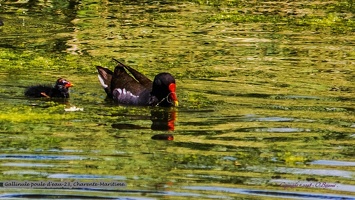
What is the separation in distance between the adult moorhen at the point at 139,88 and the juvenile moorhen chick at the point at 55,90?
1.88ft

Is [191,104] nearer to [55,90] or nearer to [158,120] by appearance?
[158,120]

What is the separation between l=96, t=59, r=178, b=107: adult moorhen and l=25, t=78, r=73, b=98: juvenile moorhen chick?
1.88 ft

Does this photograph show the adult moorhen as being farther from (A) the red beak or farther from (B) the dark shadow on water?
(B) the dark shadow on water

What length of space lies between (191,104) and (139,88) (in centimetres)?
89

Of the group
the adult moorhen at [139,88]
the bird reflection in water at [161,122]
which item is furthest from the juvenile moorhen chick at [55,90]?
the bird reflection in water at [161,122]

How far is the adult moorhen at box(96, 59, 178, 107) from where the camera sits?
41.1 ft

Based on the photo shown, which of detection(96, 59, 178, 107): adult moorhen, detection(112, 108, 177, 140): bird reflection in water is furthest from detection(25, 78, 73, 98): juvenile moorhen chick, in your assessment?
detection(112, 108, 177, 140): bird reflection in water

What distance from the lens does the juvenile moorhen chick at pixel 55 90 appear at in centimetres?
1285

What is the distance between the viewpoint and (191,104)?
12.5m

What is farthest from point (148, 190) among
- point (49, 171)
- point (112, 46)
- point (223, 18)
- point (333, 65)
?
point (223, 18)

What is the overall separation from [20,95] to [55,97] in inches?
17.4

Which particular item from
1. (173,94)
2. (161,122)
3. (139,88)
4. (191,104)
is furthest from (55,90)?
(161,122)

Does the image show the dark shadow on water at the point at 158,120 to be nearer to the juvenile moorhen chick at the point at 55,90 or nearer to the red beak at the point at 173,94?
the red beak at the point at 173,94

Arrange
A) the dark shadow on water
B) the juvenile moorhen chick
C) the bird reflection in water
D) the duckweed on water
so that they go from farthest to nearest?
the juvenile moorhen chick
the duckweed on water
the dark shadow on water
the bird reflection in water
